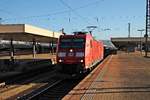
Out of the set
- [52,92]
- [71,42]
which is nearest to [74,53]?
[71,42]

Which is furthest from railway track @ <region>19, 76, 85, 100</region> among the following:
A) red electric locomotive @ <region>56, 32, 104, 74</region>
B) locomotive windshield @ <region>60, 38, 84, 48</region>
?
locomotive windshield @ <region>60, 38, 84, 48</region>

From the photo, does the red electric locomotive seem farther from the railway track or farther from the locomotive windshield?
the railway track

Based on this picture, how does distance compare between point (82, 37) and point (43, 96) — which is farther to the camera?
point (82, 37)

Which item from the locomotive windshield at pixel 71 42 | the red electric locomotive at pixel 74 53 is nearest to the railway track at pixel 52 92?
the red electric locomotive at pixel 74 53

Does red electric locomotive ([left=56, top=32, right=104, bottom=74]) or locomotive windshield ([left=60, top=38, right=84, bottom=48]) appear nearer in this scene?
red electric locomotive ([left=56, top=32, right=104, bottom=74])

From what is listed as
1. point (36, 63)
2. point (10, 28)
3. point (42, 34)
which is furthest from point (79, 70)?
point (42, 34)

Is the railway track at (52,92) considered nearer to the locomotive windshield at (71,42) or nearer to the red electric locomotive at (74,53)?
the red electric locomotive at (74,53)

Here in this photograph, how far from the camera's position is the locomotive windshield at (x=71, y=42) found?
25.8 meters

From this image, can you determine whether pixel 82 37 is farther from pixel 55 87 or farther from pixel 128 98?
pixel 128 98

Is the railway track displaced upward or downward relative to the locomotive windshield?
downward

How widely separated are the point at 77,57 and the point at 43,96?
23.7 ft

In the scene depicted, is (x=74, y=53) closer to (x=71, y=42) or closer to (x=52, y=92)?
(x=71, y=42)

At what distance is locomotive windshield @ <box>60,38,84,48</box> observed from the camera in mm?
25750

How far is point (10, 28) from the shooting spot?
135 ft
